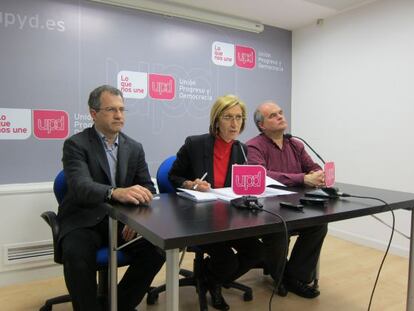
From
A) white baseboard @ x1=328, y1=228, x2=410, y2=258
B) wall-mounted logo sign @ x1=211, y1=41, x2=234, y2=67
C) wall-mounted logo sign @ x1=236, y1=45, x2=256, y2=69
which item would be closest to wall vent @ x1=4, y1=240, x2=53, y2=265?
wall-mounted logo sign @ x1=211, y1=41, x2=234, y2=67

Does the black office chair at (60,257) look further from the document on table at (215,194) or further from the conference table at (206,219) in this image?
the document on table at (215,194)

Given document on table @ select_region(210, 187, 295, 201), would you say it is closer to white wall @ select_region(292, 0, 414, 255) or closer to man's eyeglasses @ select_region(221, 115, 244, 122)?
man's eyeglasses @ select_region(221, 115, 244, 122)

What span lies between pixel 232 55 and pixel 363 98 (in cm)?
134

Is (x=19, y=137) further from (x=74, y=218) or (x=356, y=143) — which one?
(x=356, y=143)

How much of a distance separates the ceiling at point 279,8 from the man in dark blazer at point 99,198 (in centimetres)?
174

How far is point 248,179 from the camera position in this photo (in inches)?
63.0

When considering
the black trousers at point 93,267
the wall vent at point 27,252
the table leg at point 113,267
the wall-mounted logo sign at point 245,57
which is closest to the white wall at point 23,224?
the wall vent at point 27,252

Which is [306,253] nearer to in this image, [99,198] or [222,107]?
[222,107]

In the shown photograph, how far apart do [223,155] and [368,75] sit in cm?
201

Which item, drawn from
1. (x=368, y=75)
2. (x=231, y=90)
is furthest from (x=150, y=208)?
(x=368, y=75)

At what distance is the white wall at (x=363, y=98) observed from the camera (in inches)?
122

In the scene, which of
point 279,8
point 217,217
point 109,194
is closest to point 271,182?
point 217,217

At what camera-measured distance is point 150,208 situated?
144cm

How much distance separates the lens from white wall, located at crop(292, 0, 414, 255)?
3104 mm
